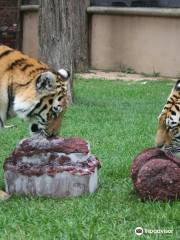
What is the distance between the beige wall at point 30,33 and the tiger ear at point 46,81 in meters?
13.2

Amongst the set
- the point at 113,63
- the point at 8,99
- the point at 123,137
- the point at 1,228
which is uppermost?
the point at 8,99

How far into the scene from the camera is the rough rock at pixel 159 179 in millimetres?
4801

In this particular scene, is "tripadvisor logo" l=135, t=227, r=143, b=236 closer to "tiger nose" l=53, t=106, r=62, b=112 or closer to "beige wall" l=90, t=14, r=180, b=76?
"tiger nose" l=53, t=106, r=62, b=112

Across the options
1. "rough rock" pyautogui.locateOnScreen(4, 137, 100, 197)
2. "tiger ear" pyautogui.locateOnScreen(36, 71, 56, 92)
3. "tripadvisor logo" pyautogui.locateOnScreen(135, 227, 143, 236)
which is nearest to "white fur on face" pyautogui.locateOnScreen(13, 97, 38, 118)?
"tiger ear" pyautogui.locateOnScreen(36, 71, 56, 92)

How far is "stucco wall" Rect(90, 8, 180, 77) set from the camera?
48.9 ft

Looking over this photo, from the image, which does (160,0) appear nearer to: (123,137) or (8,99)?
(123,137)

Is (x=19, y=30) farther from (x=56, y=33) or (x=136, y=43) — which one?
(x=56, y=33)

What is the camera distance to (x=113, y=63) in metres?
16.1

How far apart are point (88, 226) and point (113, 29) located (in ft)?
39.5

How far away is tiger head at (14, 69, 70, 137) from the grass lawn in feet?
1.92

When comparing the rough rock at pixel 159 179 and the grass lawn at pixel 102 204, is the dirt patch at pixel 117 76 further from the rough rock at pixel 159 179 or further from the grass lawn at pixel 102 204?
the rough rock at pixel 159 179

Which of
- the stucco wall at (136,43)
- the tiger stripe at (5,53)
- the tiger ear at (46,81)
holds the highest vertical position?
the tiger stripe at (5,53)

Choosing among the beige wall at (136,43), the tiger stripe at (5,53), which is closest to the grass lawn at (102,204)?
the tiger stripe at (5,53)

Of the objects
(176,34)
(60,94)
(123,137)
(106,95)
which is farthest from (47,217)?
(176,34)
